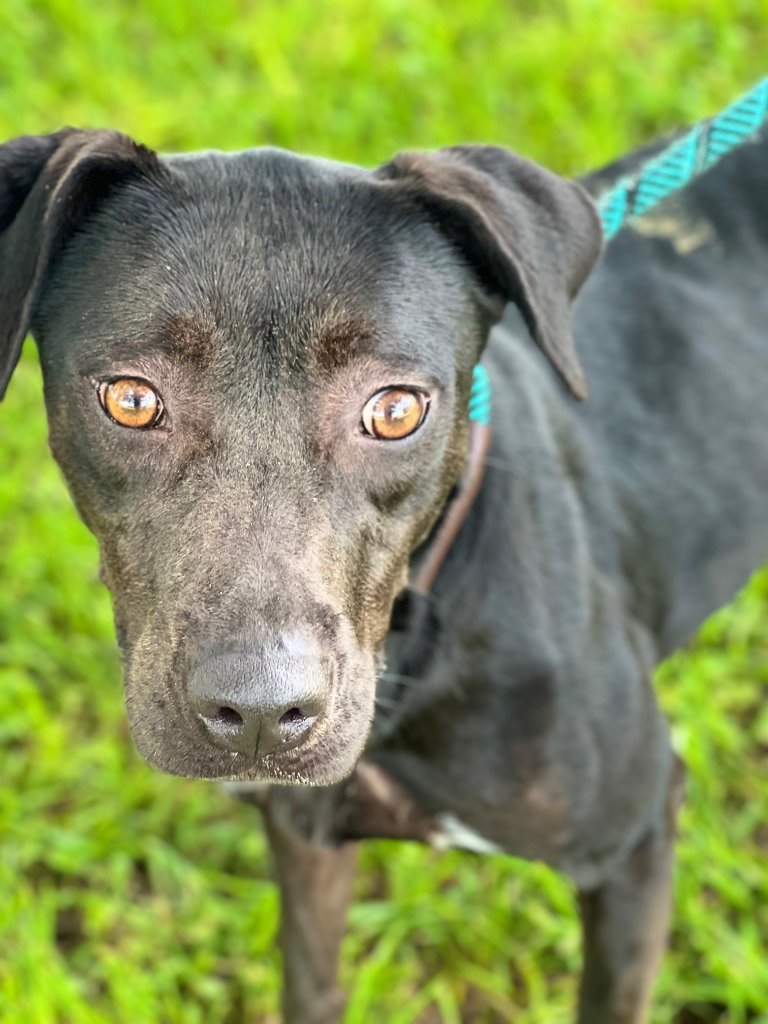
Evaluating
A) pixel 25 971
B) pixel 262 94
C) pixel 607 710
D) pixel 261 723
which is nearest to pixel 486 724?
pixel 607 710

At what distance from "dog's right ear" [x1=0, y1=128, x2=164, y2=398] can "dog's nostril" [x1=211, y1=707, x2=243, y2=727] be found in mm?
706

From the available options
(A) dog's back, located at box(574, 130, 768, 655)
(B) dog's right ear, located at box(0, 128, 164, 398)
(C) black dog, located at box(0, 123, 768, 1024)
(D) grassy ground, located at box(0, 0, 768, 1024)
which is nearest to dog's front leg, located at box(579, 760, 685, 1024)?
(C) black dog, located at box(0, 123, 768, 1024)

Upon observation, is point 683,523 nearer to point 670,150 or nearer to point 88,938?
point 670,150

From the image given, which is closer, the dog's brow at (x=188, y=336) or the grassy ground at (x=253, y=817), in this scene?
the dog's brow at (x=188, y=336)

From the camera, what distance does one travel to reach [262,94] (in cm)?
530

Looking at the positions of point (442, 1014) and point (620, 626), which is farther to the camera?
point (442, 1014)

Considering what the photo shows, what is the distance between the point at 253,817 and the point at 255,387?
201cm

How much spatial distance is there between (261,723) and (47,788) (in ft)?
6.82

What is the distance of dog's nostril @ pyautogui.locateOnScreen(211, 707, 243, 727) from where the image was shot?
188 centimetres

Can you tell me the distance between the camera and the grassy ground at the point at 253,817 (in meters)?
3.34

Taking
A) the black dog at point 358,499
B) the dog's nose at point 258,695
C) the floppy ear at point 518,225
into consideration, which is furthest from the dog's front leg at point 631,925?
the dog's nose at point 258,695

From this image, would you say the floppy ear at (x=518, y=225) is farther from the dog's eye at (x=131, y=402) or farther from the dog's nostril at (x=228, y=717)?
the dog's nostril at (x=228, y=717)

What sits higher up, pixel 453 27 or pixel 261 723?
pixel 453 27

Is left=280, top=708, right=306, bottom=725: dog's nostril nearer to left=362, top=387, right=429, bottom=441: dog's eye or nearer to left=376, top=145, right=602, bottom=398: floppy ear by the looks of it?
left=362, top=387, right=429, bottom=441: dog's eye
